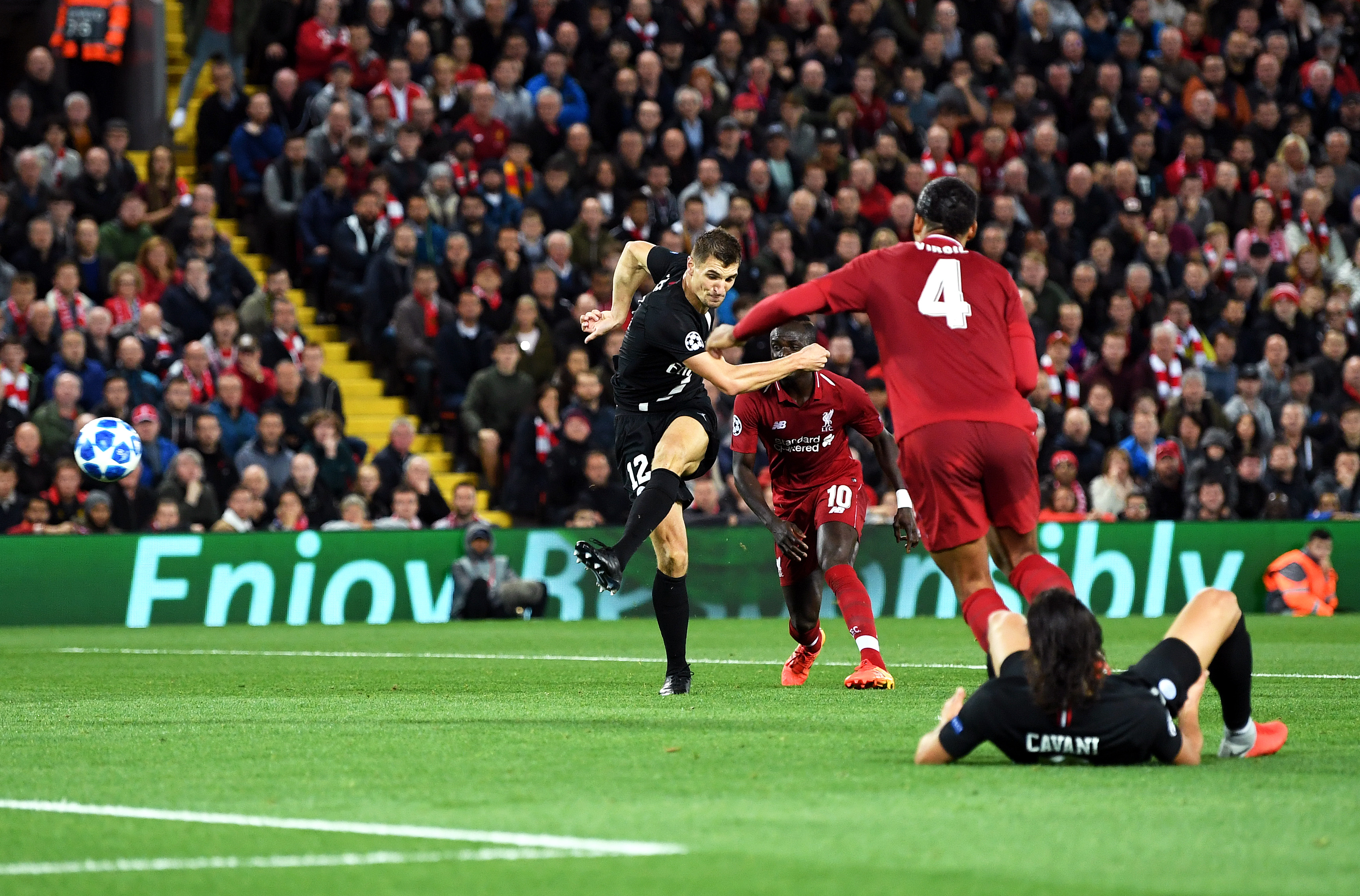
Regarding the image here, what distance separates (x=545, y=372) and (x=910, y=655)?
25.4 ft

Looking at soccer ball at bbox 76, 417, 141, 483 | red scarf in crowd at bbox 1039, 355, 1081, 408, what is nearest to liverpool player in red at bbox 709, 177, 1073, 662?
soccer ball at bbox 76, 417, 141, 483

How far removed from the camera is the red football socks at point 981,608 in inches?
Answer: 310

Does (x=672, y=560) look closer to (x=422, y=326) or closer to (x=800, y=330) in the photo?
(x=800, y=330)

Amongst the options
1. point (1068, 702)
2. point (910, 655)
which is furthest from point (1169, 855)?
point (910, 655)

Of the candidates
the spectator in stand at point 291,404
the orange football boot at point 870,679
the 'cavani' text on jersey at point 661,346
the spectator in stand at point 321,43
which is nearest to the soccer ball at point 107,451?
the spectator in stand at point 291,404

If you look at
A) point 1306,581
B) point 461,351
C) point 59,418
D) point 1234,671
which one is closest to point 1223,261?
point 1306,581

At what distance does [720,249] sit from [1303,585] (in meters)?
12.5

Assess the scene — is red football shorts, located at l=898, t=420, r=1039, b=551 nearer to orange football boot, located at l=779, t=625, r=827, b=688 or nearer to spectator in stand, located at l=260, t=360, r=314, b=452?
orange football boot, located at l=779, t=625, r=827, b=688

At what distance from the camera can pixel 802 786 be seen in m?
6.71

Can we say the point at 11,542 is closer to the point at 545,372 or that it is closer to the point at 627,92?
the point at 545,372

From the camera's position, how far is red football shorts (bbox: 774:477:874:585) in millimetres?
11742

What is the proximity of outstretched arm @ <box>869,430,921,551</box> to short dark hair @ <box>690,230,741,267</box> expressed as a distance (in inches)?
59.2

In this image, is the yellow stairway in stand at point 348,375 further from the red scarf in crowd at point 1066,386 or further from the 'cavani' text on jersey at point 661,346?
the 'cavani' text on jersey at point 661,346

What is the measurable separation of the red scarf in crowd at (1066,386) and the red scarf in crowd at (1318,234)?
467cm
